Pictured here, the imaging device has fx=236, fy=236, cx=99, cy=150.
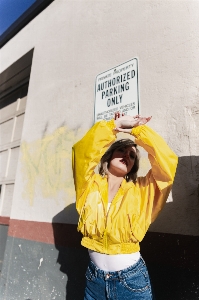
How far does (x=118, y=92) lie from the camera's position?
86.8 inches

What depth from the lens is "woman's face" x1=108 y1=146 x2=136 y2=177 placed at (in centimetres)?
142

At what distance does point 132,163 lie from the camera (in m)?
1.46

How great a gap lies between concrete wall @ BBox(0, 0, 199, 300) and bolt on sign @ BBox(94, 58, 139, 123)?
7 centimetres

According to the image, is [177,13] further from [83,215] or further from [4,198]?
[4,198]

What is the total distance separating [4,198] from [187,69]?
3.38 meters

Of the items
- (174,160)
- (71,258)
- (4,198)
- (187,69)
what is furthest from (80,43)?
(4,198)

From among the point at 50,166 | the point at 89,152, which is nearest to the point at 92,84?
the point at 50,166

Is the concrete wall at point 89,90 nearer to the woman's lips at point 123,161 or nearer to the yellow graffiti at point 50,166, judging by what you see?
the yellow graffiti at point 50,166

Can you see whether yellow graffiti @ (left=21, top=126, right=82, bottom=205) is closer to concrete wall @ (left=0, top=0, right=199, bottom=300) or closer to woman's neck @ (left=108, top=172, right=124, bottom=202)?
concrete wall @ (left=0, top=0, right=199, bottom=300)

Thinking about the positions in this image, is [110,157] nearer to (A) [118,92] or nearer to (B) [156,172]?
(B) [156,172]

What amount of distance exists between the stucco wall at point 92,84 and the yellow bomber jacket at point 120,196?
460 millimetres

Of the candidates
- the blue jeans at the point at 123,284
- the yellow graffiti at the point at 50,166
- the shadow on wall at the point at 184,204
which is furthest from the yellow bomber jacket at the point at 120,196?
the yellow graffiti at the point at 50,166

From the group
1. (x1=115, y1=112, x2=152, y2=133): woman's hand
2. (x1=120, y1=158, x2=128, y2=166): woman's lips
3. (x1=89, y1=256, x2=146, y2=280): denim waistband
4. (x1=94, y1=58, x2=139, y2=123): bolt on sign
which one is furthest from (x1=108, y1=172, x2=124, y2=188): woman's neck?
(x1=94, y1=58, x2=139, y2=123): bolt on sign

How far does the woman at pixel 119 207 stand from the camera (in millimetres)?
1228
